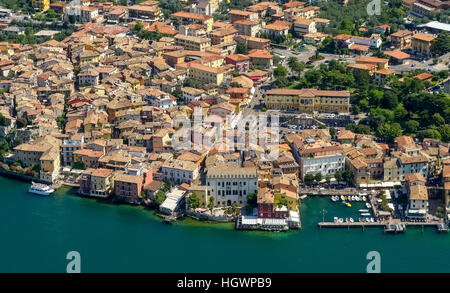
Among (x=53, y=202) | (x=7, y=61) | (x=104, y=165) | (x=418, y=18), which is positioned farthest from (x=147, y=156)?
(x=418, y=18)

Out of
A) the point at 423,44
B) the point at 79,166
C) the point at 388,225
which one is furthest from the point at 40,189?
the point at 423,44

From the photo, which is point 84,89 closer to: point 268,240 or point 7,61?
point 7,61

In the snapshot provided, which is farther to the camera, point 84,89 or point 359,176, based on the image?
point 84,89

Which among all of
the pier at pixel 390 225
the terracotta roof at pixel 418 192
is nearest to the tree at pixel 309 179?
the pier at pixel 390 225

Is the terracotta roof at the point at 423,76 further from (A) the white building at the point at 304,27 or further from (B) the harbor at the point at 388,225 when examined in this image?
(B) the harbor at the point at 388,225

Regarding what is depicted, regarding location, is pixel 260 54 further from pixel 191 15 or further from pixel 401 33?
pixel 401 33

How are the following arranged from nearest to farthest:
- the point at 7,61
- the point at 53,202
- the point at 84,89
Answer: the point at 53,202, the point at 84,89, the point at 7,61

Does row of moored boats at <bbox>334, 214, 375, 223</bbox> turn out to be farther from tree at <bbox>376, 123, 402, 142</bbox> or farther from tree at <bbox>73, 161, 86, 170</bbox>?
tree at <bbox>73, 161, 86, 170</bbox>
